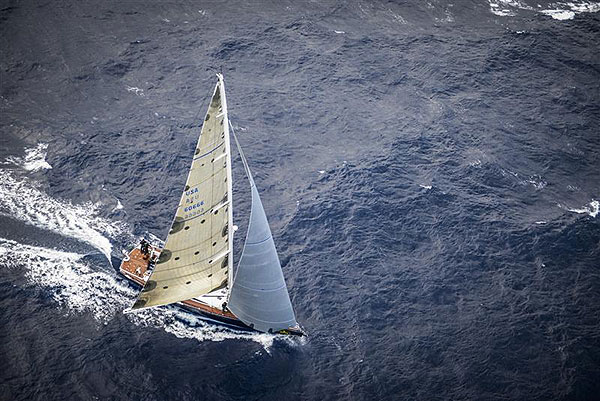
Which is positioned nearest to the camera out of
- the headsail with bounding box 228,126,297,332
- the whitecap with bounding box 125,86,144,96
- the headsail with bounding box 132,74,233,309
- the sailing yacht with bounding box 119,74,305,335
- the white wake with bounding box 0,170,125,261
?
the headsail with bounding box 132,74,233,309

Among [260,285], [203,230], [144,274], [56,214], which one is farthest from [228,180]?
[56,214]

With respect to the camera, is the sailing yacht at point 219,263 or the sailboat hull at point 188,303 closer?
the sailing yacht at point 219,263

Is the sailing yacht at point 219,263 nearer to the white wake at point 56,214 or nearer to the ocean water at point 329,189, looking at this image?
the ocean water at point 329,189

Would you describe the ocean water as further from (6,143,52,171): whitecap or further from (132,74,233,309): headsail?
(132,74,233,309): headsail

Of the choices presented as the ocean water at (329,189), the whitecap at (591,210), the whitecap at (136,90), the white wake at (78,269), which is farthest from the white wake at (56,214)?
the whitecap at (591,210)

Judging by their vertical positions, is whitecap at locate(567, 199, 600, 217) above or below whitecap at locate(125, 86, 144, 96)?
below

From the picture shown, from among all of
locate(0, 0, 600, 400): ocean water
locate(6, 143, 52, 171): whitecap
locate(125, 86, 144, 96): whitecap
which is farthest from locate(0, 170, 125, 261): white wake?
locate(125, 86, 144, 96): whitecap

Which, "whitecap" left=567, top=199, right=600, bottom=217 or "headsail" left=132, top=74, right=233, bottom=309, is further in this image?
"whitecap" left=567, top=199, right=600, bottom=217
